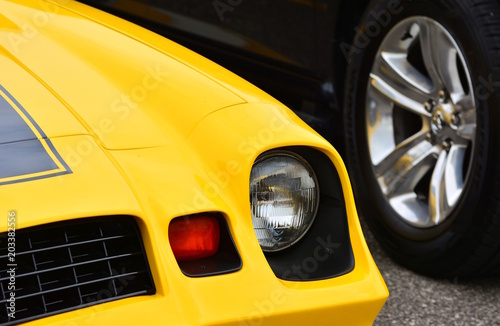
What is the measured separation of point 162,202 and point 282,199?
26 centimetres

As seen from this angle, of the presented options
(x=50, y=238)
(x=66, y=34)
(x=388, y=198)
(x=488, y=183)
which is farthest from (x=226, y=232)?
(x=388, y=198)

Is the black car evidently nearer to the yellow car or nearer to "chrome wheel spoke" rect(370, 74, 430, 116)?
"chrome wheel spoke" rect(370, 74, 430, 116)

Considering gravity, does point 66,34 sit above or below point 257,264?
above

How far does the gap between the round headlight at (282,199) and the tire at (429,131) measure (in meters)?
1.10

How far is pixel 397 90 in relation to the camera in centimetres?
301

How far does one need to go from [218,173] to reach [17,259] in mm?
400

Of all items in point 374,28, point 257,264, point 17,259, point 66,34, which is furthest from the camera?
point 374,28

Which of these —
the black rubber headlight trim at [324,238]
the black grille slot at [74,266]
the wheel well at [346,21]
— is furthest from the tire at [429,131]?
the black grille slot at [74,266]

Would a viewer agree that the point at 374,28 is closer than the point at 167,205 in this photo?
No

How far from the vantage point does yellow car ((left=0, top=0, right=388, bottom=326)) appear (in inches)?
54.7

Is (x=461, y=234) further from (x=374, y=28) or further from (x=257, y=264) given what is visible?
(x=257, y=264)

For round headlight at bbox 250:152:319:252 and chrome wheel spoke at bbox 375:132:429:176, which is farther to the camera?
chrome wheel spoke at bbox 375:132:429:176

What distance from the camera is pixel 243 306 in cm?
143

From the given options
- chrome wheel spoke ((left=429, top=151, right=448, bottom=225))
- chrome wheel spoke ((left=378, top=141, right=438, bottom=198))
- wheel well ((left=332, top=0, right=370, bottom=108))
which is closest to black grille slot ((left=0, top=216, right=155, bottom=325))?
chrome wheel spoke ((left=429, top=151, right=448, bottom=225))
